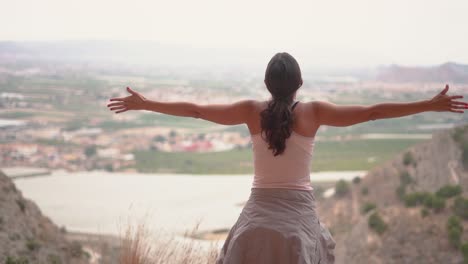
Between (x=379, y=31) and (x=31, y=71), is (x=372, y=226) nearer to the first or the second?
(x=379, y=31)

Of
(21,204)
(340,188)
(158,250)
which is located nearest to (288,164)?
(158,250)

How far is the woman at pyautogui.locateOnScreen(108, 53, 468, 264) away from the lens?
74.7 inches

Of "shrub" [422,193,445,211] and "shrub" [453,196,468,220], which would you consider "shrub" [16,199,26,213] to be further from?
"shrub" [453,196,468,220]

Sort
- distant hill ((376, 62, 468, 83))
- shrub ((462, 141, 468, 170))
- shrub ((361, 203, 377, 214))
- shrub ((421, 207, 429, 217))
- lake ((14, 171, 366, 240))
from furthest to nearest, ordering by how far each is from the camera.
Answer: shrub ((361, 203, 377, 214)) < shrub ((462, 141, 468, 170)) < lake ((14, 171, 366, 240)) < shrub ((421, 207, 429, 217)) < distant hill ((376, 62, 468, 83))

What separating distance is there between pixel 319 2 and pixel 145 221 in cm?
707

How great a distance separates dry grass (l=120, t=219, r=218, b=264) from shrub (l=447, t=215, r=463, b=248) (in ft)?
16.9

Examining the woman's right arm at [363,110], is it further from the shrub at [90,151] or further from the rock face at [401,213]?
the shrub at [90,151]

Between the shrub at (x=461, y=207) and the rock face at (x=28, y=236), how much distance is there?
480cm

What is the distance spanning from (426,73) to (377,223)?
7.31 ft

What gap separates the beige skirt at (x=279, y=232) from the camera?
188 centimetres

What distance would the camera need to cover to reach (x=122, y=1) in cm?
1013

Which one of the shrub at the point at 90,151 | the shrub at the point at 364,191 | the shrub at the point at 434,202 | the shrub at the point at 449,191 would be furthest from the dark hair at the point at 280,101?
the shrub at the point at 364,191

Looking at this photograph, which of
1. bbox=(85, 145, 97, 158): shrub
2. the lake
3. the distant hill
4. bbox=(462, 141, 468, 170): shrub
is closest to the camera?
the distant hill

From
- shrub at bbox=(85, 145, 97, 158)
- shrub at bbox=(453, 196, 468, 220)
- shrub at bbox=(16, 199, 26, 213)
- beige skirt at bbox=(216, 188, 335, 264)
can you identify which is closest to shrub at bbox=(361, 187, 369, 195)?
shrub at bbox=(453, 196, 468, 220)
